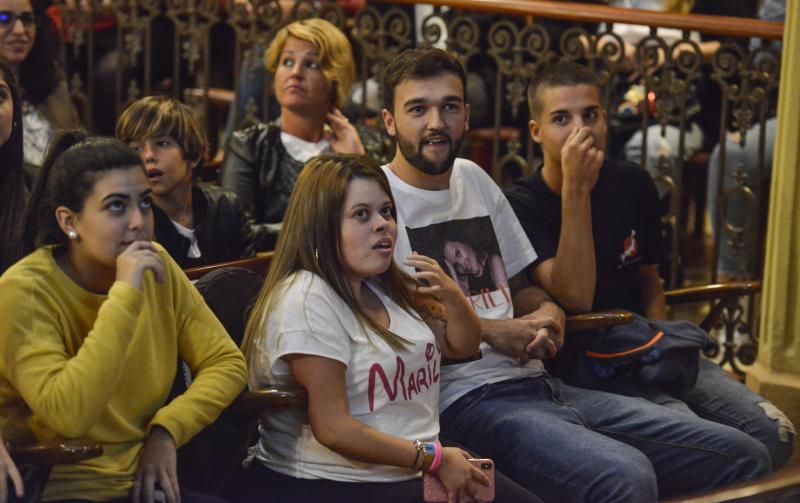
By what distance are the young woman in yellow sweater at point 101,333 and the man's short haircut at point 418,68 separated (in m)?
0.88

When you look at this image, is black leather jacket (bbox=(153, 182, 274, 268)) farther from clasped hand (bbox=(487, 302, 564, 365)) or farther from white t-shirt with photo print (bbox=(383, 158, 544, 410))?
clasped hand (bbox=(487, 302, 564, 365))

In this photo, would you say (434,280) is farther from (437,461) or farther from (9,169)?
(9,169)

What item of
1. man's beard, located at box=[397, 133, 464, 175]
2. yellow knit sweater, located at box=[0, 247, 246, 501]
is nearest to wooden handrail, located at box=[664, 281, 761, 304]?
man's beard, located at box=[397, 133, 464, 175]

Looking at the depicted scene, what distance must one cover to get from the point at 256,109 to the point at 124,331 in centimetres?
281

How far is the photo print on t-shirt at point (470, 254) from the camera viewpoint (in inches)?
133

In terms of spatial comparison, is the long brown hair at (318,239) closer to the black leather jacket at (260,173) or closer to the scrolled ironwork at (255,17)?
the black leather jacket at (260,173)

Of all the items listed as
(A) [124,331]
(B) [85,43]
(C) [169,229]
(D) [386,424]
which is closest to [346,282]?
(D) [386,424]

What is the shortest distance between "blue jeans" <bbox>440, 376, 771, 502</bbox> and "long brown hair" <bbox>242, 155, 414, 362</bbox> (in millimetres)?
435

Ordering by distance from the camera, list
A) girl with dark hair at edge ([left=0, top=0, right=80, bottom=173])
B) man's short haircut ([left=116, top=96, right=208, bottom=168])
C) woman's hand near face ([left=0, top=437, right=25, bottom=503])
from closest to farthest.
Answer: woman's hand near face ([left=0, top=437, right=25, bottom=503]) → man's short haircut ([left=116, top=96, right=208, bottom=168]) → girl with dark hair at edge ([left=0, top=0, right=80, bottom=173])

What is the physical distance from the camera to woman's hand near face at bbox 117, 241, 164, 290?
2.60m

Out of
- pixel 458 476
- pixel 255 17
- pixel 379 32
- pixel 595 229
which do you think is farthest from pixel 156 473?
pixel 255 17

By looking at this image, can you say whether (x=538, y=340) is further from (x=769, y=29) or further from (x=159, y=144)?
(x=769, y=29)

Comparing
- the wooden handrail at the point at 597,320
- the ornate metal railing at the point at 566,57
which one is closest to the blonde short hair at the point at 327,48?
the ornate metal railing at the point at 566,57

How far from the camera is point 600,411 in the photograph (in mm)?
3439
